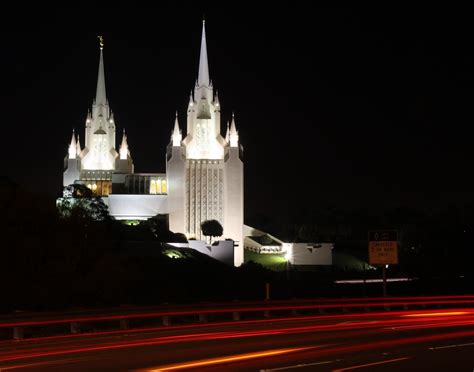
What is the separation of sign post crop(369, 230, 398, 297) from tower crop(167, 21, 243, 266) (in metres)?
63.9

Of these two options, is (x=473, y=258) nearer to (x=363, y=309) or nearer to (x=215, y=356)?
(x=363, y=309)

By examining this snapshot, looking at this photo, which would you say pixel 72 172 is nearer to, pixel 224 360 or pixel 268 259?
pixel 268 259

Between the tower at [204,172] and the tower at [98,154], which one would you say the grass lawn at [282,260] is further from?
the tower at [98,154]

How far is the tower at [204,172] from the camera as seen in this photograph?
3602 inches

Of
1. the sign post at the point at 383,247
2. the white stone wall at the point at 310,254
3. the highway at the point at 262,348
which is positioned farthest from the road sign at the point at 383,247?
the white stone wall at the point at 310,254

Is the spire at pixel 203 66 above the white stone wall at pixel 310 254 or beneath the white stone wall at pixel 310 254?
above

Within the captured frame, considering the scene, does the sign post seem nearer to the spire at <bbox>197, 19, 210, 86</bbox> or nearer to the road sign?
the road sign

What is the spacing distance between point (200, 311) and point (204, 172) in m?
70.6

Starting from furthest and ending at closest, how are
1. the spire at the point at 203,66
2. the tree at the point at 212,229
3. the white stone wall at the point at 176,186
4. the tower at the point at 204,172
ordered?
1. the spire at the point at 203,66
2. the white stone wall at the point at 176,186
3. the tower at the point at 204,172
4. the tree at the point at 212,229

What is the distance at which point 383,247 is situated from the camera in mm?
25391

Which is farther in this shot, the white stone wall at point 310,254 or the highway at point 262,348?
the white stone wall at point 310,254

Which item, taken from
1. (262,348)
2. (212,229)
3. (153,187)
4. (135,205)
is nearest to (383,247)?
(262,348)

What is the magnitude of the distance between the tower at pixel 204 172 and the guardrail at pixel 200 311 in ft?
200

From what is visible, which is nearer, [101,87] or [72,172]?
[72,172]
